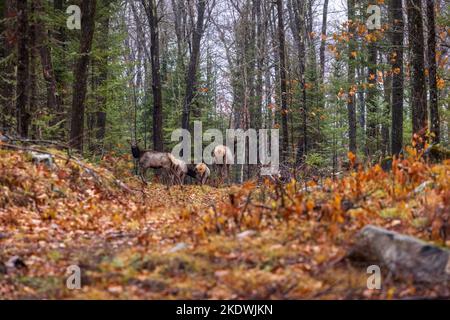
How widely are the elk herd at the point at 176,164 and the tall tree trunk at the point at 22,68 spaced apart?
5.36 m

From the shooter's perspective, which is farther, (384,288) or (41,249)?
(41,249)

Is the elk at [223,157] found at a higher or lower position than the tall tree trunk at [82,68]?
lower

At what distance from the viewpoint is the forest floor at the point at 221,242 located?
5059 mm

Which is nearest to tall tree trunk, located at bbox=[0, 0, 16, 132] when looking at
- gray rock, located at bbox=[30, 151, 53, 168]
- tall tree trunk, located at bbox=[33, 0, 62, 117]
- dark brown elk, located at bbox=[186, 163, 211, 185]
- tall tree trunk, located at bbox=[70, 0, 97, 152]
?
tall tree trunk, located at bbox=[33, 0, 62, 117]

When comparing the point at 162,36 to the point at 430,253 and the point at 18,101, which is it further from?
the point at 430,253

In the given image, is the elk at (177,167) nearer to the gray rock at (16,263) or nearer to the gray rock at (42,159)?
the gray rock at (42,159)

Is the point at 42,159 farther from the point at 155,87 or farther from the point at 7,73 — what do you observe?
the point at 155,87

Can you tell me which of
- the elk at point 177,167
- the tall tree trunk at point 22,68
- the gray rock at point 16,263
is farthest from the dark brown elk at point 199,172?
the gray rock at point 16,263

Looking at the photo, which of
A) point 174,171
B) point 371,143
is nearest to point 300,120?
point 371,143

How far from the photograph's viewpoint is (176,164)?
61.4ft

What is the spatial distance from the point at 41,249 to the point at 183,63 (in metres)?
24.5

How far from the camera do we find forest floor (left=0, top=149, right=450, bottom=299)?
5059mm

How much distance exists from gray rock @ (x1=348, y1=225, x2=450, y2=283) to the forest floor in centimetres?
13
